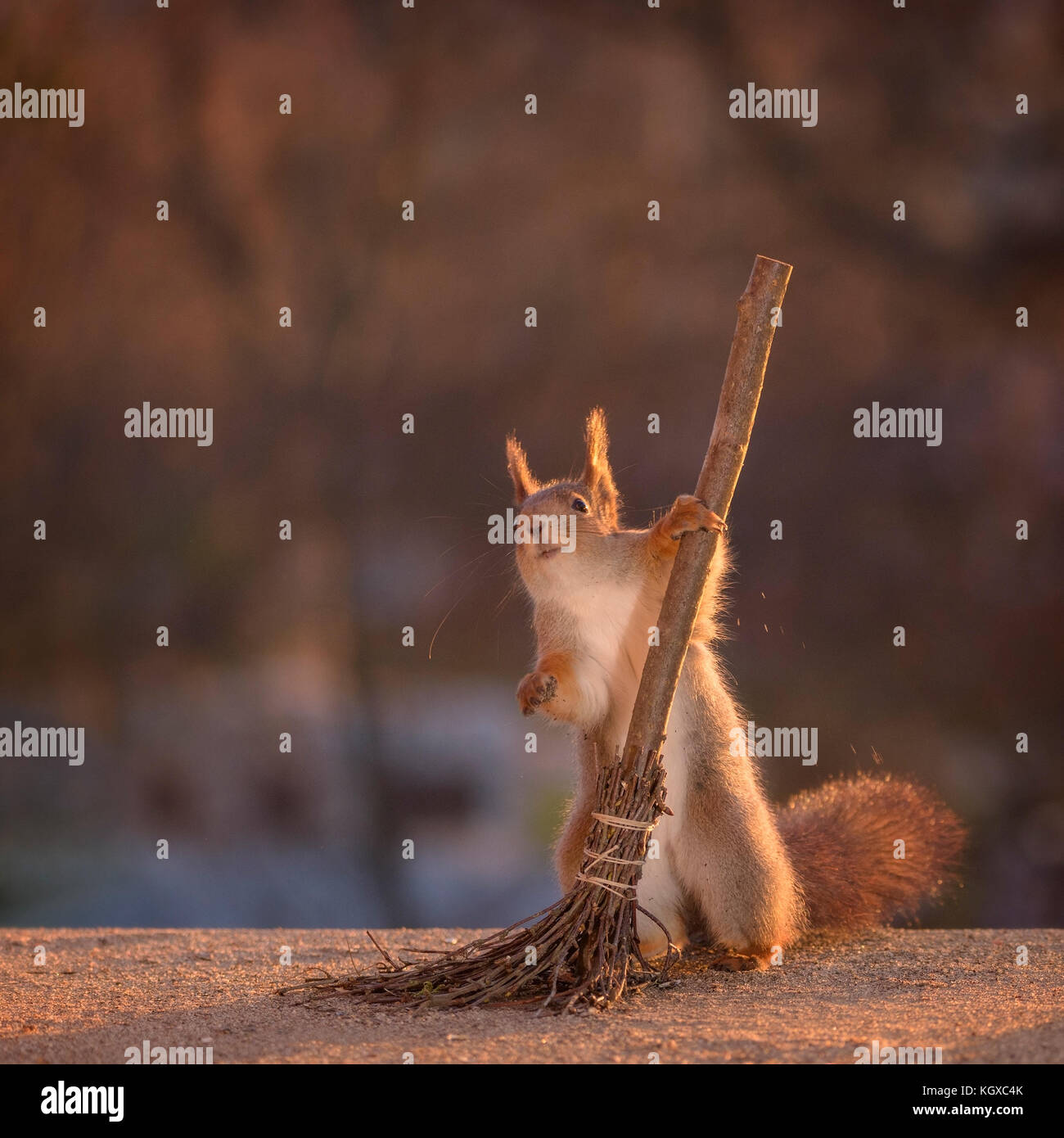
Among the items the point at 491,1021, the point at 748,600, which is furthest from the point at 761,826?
the point at 748,600

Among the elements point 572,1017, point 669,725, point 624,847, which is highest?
point 669,725

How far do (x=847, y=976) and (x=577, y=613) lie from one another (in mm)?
1077

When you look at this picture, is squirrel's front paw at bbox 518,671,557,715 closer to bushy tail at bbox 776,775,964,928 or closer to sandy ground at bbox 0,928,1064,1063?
sandy ground at bbox 0,928,1064,1063

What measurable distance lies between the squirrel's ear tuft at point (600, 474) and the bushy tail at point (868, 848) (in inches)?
45.0

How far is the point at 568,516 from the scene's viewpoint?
2.86 metres

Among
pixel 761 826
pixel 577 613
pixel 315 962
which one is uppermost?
pixel 577 613

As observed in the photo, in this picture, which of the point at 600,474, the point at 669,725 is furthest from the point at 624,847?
the point at 600,474

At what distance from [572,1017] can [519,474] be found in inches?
56.0

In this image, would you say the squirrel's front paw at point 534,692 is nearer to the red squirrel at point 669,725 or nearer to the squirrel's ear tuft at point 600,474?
the red squirrel at point 669,725

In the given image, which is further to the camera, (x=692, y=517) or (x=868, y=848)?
(x=868, y=848)

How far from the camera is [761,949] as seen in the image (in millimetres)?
2891

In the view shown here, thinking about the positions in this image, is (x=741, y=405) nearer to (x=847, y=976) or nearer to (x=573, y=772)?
(x=573, y=772)

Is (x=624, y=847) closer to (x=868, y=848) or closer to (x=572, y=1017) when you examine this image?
(x=572, y=1017)
